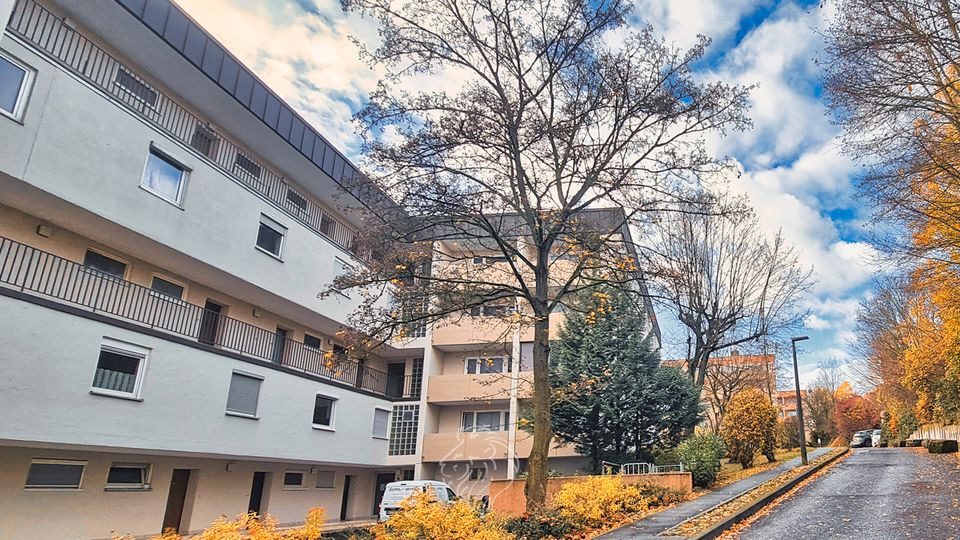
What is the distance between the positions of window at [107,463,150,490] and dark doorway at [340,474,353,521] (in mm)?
10673

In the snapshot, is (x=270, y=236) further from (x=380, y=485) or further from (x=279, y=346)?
(x=380, y=485)

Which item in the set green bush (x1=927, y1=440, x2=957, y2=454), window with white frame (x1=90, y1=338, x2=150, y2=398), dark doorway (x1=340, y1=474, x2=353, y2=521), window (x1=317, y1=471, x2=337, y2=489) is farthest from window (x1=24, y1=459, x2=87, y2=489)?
green bush (x1=927, y1=440, x2=957, y2=454)

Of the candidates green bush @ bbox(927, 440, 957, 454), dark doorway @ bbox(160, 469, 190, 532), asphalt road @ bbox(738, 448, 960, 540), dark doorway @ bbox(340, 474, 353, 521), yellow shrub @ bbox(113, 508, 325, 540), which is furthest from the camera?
green bush @ bbox(927, 440, 957, 454)

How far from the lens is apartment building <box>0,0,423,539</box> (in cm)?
1238

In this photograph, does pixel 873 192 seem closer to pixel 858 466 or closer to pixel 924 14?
pixel 924 14

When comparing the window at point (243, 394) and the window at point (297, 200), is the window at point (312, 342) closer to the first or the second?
the window at point (243, 394)

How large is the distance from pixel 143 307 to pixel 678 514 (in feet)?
49.9

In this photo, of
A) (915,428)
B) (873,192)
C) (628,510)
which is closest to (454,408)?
(628,510)

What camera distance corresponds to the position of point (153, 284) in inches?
667

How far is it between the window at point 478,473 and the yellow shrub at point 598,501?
13201 mm

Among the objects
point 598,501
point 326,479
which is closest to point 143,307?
point 326,479

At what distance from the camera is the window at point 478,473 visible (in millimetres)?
27806

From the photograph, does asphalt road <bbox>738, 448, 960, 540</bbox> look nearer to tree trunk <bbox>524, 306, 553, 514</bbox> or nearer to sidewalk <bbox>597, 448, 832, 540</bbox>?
sidewalk <bbox>597, 448, 832, 540</bbox>

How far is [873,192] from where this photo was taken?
13.0 m
